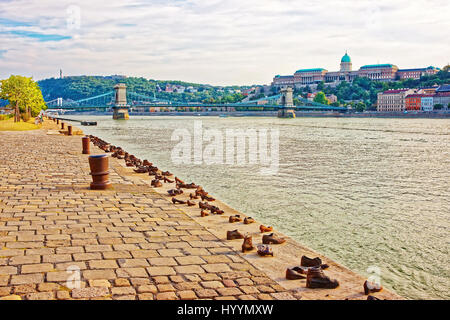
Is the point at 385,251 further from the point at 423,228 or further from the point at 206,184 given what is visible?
the point at 206,184

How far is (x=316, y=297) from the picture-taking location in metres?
3.17

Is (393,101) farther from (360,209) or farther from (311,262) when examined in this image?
(311,262)

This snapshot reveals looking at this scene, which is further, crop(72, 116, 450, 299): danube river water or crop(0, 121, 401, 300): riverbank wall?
crop(72, 116, 450, 299): danube river water

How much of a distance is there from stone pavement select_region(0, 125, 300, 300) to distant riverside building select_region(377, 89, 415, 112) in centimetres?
10021

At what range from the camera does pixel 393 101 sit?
331 ft

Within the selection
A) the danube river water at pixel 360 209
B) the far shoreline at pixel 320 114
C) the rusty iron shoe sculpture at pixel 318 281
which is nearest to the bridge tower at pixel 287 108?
the far shoreline at pixel 320 114

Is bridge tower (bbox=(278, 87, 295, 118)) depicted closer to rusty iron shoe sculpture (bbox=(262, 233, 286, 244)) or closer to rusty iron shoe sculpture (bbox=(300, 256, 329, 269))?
rusty iron shoe sculpture (bbox=(262, 233, 286, 244))

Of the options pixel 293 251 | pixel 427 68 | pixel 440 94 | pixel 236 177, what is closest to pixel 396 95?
pixel 440 94

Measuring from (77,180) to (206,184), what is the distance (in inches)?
123

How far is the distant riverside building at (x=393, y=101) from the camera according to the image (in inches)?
3912

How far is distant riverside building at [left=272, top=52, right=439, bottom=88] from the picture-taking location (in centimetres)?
13896

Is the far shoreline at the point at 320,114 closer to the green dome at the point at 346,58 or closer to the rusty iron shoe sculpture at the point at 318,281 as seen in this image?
the green dome at the point at 346,58

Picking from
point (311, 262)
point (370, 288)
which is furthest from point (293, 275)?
point (370, 288)

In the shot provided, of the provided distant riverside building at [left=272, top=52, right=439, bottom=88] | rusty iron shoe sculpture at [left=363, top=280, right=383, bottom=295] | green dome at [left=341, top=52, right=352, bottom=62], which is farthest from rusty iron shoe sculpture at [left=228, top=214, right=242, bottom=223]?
green dome at [left=341, top=52, right=352, bottom=62]
